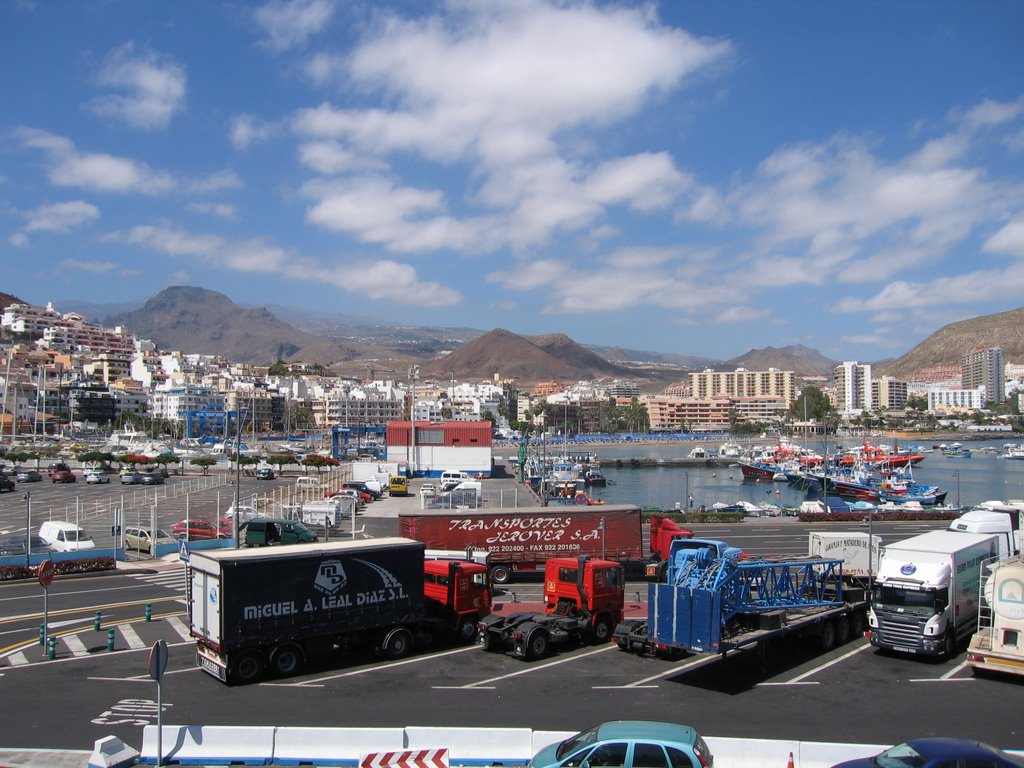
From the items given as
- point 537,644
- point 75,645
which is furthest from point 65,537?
point 537,644

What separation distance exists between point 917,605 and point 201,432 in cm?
15328

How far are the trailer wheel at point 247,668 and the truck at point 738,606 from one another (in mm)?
7368

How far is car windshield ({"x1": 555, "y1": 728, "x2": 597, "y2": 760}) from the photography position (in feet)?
31.1

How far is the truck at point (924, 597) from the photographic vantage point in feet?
52.8

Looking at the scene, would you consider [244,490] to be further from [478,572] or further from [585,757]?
[585,757]

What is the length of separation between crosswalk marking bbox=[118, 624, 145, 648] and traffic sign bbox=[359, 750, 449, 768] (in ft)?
32.2

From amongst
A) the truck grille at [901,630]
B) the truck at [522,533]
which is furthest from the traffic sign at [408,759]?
the truck at [522,533]

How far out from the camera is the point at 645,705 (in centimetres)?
1370

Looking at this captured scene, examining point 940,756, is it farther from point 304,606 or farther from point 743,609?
point 304,606

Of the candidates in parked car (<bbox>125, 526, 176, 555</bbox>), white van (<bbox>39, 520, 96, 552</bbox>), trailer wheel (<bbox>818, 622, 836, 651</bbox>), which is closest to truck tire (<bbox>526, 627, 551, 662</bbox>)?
trailer wheel (<bbox>818, 622, 836, 651</bbox>)

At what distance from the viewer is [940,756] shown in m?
8.64

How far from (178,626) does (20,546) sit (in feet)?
39.9

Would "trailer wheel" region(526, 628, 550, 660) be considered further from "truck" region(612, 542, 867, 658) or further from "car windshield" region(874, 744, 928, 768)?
"car windshield" region(874, 744, 928, 768)

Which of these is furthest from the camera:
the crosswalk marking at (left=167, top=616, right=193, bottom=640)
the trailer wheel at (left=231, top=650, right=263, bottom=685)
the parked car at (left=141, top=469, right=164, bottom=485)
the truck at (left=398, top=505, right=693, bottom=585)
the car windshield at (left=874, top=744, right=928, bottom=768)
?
the parked car at (left=141, top=469, right=164, bottom=485)
